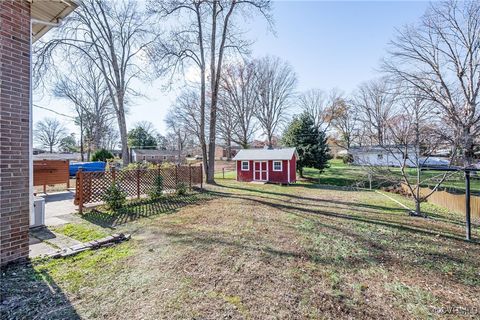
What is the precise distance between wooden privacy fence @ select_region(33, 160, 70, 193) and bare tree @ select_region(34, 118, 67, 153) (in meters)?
46.8

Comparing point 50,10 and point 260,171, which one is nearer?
point 50,10

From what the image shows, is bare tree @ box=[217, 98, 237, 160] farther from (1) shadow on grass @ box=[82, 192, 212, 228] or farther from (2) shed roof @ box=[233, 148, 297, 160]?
(1) shadow on grass @ box=[82, 192, 212, 228]

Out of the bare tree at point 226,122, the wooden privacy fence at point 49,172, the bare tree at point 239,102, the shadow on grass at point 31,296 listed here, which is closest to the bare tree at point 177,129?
the bare tree at point 226,122

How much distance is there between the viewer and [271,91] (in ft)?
105

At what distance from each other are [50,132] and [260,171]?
165 ft

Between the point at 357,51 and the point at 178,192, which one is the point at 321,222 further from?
the point at 357,51

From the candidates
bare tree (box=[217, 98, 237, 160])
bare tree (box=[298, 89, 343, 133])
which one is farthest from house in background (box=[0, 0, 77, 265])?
bare tree (box=[298, 89, 343, 133])

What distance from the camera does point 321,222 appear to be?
647 cm

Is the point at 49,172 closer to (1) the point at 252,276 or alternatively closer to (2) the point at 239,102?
(1) the point at 252,276

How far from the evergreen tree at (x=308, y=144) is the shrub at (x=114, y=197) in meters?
17.1

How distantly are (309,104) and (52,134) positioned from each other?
51.0 metres

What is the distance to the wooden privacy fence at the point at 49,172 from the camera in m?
9.60

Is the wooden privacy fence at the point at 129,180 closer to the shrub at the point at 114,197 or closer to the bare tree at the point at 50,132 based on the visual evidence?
the shrub at the point at 114,197

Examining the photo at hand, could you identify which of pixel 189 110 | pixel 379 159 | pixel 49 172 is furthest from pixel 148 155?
pixel 379 159
